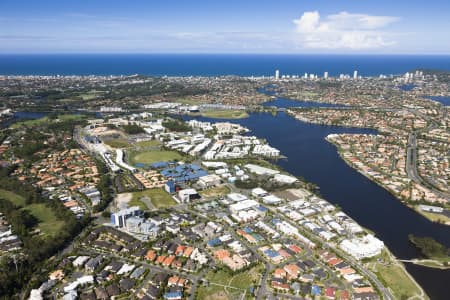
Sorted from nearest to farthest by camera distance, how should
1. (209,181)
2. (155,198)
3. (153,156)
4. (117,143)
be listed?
(155,198) → (209,181) → (153,156) → (117,143)

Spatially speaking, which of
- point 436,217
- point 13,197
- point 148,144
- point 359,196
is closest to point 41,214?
point 13,197

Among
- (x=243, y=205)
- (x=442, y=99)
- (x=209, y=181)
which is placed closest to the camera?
(x=243, y=205)

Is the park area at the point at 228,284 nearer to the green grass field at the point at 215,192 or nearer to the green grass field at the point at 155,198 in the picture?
the green grass field at the point at 155,198

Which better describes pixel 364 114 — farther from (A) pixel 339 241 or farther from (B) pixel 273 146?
(A) pixel 339 241

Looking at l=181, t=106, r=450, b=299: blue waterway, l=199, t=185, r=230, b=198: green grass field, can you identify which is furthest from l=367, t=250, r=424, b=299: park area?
l=199, t=185, r=230, b=198: green grass field

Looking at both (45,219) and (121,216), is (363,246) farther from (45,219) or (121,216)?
(45,219)

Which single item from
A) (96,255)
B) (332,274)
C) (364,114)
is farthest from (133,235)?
(364,114)
